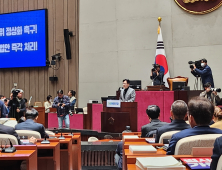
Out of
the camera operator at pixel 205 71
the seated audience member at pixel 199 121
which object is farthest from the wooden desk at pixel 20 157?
the camera operator at pixel 205 71

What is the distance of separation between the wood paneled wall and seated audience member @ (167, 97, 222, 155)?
33.0 feet

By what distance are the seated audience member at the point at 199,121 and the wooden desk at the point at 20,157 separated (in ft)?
3.27

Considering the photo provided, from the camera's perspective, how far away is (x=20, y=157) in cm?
220

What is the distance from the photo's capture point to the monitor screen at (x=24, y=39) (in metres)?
12.1

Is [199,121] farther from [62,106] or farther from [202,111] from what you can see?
[62,106]

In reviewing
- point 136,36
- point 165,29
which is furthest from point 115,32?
point 165,29

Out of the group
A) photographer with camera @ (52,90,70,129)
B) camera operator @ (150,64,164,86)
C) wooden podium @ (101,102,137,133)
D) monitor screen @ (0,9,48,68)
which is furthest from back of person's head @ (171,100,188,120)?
monitor screen @ (0,9,48,68)

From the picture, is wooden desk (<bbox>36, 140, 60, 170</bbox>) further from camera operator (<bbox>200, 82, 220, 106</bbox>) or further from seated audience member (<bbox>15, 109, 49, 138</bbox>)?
camera operator (<bbox>200, 82, 220, 106</bbox>)

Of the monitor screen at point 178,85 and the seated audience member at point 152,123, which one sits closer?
the seated audience member at point 152,123

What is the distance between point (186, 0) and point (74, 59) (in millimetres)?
4596

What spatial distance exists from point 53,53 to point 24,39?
124cm

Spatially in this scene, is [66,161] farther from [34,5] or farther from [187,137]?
[34,5]

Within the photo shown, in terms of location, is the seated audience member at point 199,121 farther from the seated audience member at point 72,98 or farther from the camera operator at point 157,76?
the seated audience member at point 72,98

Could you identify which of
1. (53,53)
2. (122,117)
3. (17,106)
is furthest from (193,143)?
(53,53)
